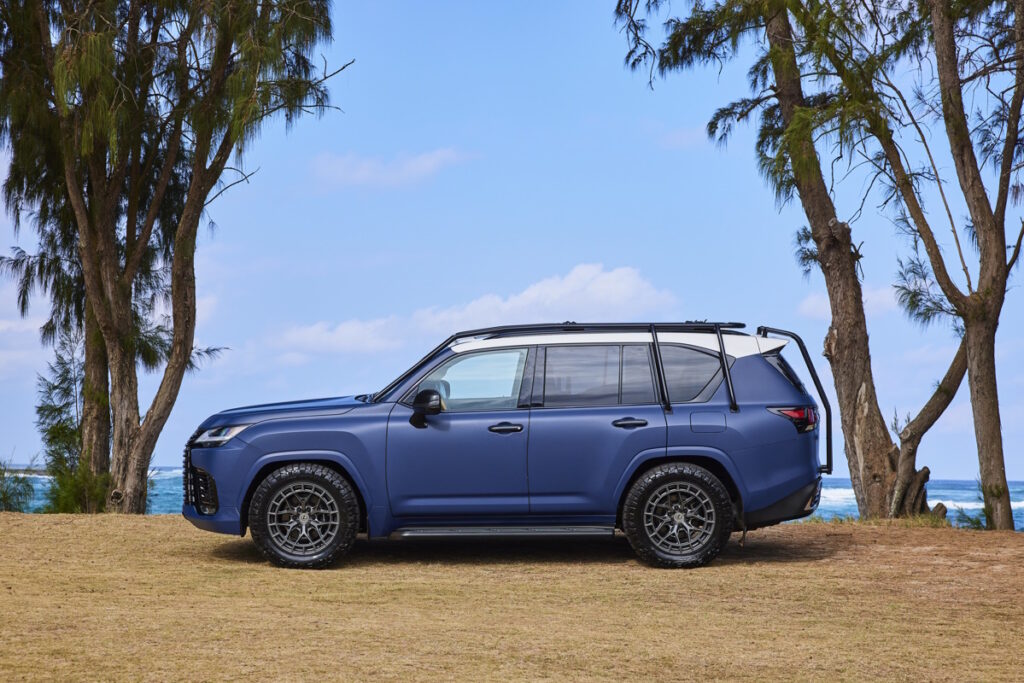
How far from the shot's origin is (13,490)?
18.2 metres

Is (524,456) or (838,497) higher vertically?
(524,456)

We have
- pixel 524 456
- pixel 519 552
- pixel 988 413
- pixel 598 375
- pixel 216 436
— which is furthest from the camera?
pixel 988 413

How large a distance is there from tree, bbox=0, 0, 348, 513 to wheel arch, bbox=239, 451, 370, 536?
346 inches

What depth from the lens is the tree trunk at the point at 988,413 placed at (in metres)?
13.8

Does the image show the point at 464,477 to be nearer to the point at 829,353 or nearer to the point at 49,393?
the point at 829,353

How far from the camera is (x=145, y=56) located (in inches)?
756

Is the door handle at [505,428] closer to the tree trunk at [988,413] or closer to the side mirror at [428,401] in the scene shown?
the side mirror at [428,401]

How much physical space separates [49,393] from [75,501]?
3.55 metres

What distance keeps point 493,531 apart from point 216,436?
2.46 m

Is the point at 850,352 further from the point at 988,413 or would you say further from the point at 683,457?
the point at 683,457

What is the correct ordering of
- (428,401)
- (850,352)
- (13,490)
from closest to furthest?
(428,401), (850,352), (13,490)

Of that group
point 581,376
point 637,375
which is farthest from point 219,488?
point 637,375

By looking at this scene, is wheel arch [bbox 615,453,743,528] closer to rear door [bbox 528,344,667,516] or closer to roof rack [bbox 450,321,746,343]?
rear door [bbox 528,344,667,516]

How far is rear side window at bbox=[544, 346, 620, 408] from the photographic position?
9.42 metres
